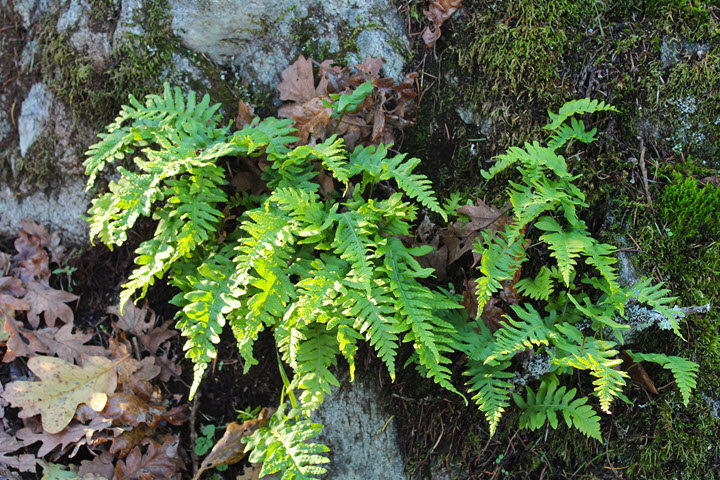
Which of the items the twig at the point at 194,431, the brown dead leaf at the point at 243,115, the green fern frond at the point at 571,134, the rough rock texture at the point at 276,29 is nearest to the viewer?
the green fern frond at the point at 571,134

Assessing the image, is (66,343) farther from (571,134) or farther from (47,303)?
(571,134)

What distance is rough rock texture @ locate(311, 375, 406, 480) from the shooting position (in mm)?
3334

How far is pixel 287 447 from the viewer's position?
2.93 metres

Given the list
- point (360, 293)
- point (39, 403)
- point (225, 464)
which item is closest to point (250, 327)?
point (360, 293)

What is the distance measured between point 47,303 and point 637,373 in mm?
4210

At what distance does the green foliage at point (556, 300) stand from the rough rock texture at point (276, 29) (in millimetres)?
1372

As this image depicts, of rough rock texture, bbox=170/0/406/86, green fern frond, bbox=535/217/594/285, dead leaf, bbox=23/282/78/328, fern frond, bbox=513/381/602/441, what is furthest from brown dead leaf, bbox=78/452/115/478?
green fern frond, bbox=535/217/594/285

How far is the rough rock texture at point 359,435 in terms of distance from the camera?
10.9 ft

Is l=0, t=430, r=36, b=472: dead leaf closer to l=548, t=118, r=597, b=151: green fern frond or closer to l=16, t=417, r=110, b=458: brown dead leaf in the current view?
l=16, t=417, r=110, b=458: brown dead leaf

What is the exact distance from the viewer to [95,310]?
3842mm

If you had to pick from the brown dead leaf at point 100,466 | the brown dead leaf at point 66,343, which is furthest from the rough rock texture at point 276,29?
the brown dead leaf at point 100,466

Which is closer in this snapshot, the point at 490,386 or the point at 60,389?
the point at 490,386

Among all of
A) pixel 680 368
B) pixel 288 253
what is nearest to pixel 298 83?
pixel 288 253

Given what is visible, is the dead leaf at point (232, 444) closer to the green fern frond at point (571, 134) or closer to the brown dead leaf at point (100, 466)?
the brown dead leaf at point (100, 466)
